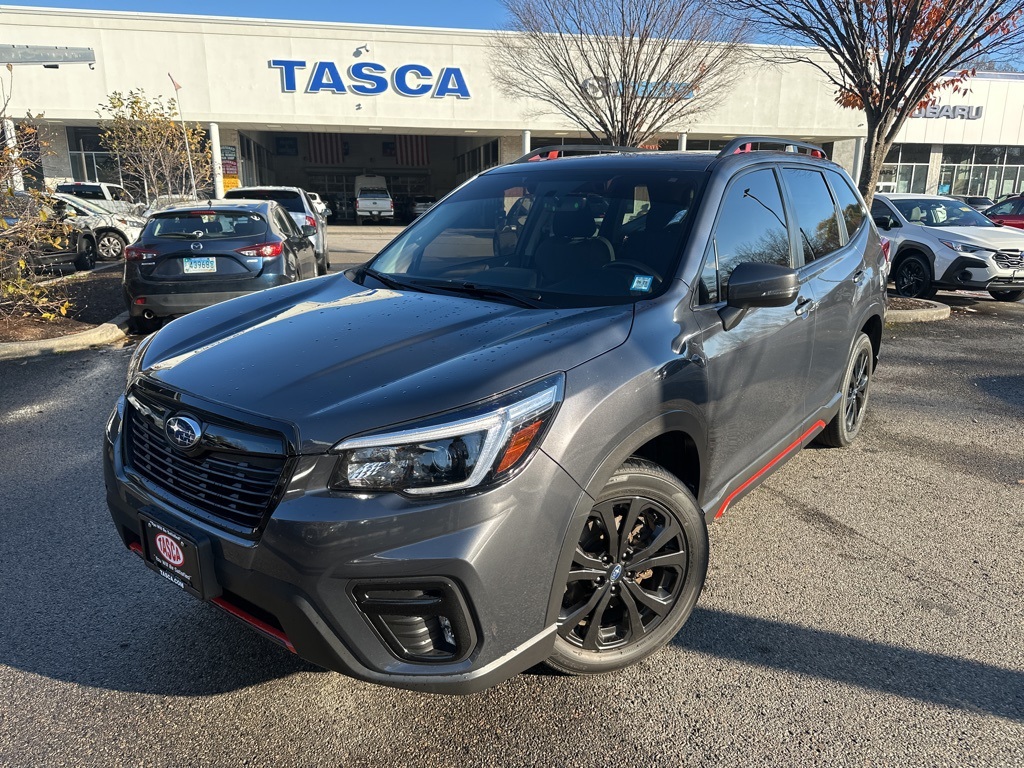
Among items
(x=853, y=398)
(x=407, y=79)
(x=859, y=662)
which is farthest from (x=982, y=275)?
(x=407, y=79)

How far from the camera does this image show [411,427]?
2002mm

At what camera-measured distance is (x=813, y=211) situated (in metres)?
4.10

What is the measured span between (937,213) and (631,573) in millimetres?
12413

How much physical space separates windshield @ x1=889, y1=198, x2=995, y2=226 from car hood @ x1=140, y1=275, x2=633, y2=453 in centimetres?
1169

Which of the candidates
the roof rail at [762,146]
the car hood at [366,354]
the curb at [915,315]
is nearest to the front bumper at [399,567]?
the car hood at [366,354]

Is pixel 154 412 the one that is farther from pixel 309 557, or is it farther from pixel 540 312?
pixel 540 312

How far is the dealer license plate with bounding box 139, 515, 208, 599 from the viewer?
2166 millimetres

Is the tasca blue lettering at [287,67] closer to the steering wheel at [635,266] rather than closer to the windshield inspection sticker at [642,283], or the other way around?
the steering wheel at [635,266]

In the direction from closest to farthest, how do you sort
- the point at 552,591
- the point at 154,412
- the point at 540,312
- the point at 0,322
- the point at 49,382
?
1. the point at 552,591
2. the point at 154,412
3. the point at 540,312
4. the point at 49,382
5. the point at 0,322

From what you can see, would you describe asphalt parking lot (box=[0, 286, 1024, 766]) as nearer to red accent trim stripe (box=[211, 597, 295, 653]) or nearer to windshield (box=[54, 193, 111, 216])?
red accent trim stripe (box=[211, 597, 295, 653])

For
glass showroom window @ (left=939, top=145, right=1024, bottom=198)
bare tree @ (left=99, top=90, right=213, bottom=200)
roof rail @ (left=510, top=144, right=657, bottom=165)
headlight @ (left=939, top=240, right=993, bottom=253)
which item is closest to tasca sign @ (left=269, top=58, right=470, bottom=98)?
bare tree @ (left=99, top=90, right=213, bottom=200)

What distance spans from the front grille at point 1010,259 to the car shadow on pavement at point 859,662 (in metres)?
10.3

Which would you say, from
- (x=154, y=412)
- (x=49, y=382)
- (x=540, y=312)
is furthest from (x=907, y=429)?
(x=49, y=382)

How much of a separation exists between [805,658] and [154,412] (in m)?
2.56
